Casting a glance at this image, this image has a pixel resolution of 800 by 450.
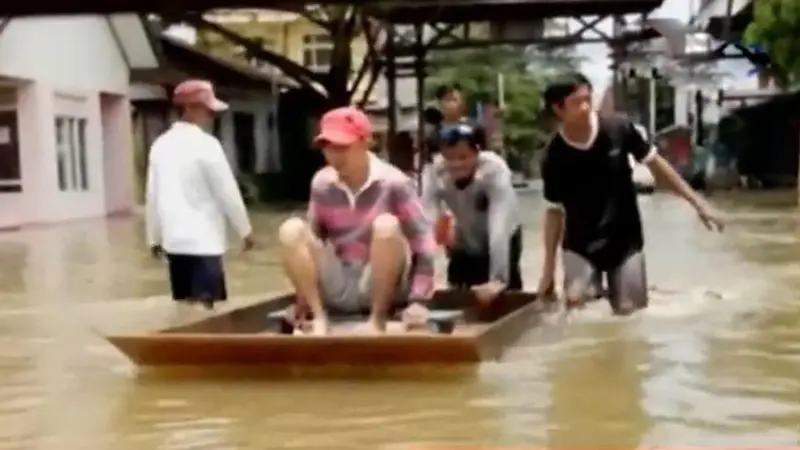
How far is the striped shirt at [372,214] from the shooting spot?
8352 millimetres

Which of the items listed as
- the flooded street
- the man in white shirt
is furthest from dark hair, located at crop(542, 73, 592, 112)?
the man in white shirt

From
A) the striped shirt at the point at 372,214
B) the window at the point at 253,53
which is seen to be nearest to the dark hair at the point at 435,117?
the striped shirt at the point at 372,214

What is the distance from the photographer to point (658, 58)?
43.0 meters

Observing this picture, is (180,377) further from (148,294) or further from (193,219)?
(148,294)

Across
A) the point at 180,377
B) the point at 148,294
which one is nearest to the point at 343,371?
the point at 180,377

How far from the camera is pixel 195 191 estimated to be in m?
11.1

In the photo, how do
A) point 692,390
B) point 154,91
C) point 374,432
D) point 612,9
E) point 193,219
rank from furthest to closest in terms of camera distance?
1. point 154,91
2. point 612,9
3. point 193,219
4. point 692,390
5. point 374,432

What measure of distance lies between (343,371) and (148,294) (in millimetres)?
5978

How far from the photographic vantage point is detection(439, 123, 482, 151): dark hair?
388 inches

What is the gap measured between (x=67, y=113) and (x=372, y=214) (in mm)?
27768

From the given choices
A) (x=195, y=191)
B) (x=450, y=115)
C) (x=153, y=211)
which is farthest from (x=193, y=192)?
(x=450, y=115)

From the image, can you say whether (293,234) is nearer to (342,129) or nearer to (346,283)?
(346,283)

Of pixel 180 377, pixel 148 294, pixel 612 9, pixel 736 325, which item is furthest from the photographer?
pixel 612 9

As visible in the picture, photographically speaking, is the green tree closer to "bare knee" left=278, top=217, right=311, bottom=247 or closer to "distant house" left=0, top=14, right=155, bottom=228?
"distant house" left=0, top=14, right=155, bottom=228
